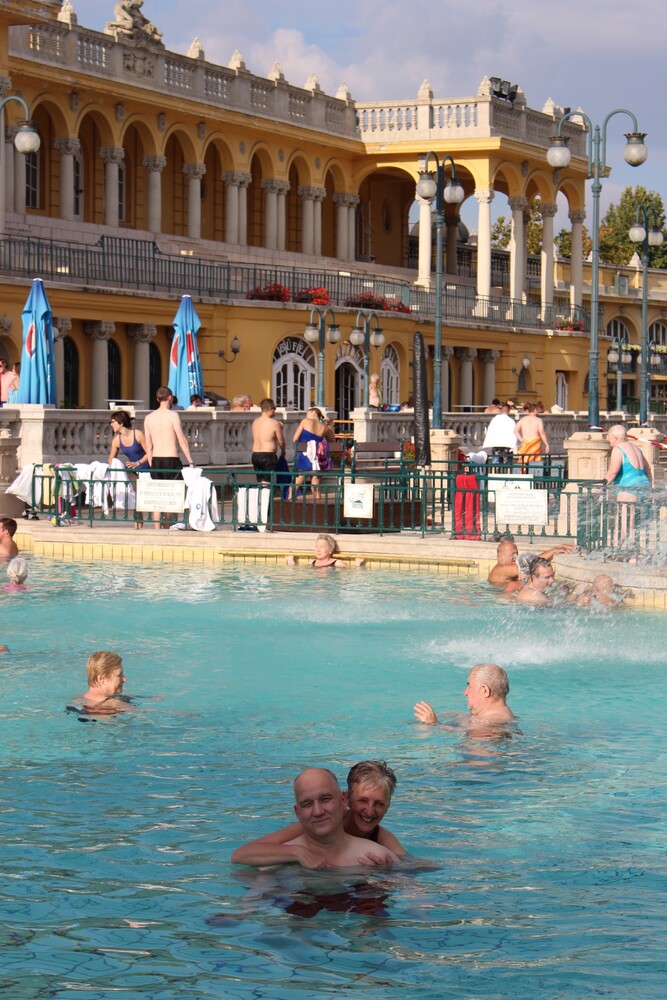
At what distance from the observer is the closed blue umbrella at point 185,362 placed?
31.0 meters

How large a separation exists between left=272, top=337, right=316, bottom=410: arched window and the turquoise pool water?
27.4 meters

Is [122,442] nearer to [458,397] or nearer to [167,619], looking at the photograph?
[167,619]

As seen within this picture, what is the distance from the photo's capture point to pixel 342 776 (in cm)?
1068

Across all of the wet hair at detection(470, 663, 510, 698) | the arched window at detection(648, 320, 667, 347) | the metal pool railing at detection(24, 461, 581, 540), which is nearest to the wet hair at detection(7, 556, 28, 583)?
the metal pool railing at detection(24, 461, 581, 540)

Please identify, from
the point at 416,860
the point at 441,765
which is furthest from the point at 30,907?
the point at 441,765

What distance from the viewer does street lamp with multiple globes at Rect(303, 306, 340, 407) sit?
38.2 m

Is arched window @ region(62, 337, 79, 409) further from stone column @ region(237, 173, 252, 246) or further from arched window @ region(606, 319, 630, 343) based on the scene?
arched window @ region(606, 319, 630, 343)

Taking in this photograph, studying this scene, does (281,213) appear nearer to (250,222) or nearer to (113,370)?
(250,222)

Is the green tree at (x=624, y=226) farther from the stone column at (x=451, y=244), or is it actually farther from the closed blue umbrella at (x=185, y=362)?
the closed blue umbrella at (x=185, y=362)

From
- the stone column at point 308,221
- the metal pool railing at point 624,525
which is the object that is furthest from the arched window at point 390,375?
the metal pool railing at point 624,525

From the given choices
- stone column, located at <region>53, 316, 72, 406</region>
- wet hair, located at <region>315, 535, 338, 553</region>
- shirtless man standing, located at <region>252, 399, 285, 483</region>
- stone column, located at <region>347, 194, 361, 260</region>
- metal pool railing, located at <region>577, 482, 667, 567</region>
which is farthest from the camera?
stone column, located at <region>347, 194, 361, 260</region>

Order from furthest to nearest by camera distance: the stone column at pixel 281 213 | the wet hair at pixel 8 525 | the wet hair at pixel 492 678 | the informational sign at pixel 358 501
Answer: the stone column at pixel 281 213, the informational sign at pixel 358 501, the wet hair at pixel 8 525, the wet hair at pixel 492 678

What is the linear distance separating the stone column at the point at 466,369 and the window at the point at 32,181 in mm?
16851

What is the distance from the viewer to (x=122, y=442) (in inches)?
896
